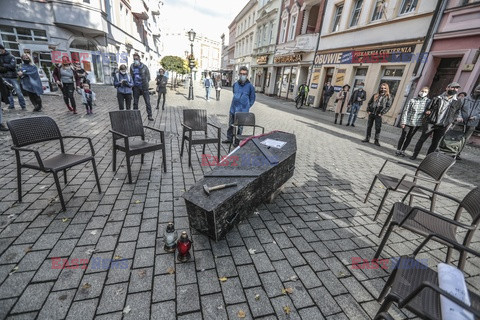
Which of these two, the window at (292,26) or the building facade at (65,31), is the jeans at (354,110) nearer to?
the window at (292,26)

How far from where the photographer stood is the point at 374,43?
38.5 ft

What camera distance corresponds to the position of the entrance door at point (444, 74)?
28.8 ft

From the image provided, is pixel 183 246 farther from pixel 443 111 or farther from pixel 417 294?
pixel 443 111

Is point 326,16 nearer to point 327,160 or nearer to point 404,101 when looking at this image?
point 404,101

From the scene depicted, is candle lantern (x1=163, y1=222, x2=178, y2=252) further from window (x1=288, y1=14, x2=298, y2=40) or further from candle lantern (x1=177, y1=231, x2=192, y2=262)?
window (x1=288, y1=14, x2=298, y2=40)

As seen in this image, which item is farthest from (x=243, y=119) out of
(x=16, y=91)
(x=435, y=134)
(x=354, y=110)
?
(x=16, y=91)

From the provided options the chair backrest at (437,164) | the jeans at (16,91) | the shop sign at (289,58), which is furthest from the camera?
the shop sign at (289,58)

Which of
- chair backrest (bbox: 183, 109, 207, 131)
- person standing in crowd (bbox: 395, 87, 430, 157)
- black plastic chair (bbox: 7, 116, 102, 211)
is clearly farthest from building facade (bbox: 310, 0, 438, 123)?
black plastic chair (bbox: 7, 116, 102, 211)

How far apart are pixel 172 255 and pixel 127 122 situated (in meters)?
2.73

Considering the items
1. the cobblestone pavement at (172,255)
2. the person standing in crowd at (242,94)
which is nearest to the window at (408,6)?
the person standing in crowd at (242,94)

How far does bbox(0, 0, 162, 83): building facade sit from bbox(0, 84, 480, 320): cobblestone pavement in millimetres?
15194

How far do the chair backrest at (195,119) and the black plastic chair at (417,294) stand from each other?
4131 millimetres


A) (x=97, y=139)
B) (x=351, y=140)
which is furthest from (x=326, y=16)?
(x=97, y=139)

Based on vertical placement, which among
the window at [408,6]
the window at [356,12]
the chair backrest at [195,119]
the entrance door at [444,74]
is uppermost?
the window at [356,12]
